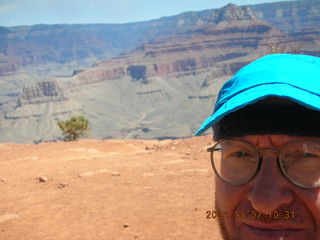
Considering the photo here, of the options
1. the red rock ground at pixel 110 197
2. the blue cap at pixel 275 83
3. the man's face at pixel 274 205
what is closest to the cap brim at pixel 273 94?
the blue cap at pixel 275 83

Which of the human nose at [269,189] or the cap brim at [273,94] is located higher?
the cap brim at [273,94]

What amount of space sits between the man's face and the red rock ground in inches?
220

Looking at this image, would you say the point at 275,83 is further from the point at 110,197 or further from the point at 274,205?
the point at 110,197

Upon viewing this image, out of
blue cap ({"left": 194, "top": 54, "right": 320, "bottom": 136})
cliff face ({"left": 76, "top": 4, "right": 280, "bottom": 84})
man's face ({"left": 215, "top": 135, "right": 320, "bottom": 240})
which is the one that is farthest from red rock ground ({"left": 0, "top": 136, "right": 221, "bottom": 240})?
cliff face ({"left": 76, "top": 4, "right": 280, "bottom": 84})

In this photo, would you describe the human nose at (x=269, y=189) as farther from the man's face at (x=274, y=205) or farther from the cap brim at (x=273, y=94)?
the cap brim at (x=273, y=94)

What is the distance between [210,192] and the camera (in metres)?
10.4

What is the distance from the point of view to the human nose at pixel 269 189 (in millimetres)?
1978

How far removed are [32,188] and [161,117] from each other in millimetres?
135008

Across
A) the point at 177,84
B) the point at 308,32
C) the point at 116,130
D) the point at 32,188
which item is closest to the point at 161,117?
the point at 116,130

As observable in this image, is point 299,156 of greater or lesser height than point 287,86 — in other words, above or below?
below

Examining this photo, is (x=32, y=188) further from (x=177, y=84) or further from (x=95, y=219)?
(x=177, y=84)

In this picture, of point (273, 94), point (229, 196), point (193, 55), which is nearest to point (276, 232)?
point (229, 196)

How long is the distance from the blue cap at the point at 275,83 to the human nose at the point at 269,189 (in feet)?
1.20

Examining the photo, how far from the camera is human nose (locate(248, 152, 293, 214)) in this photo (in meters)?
1.98
